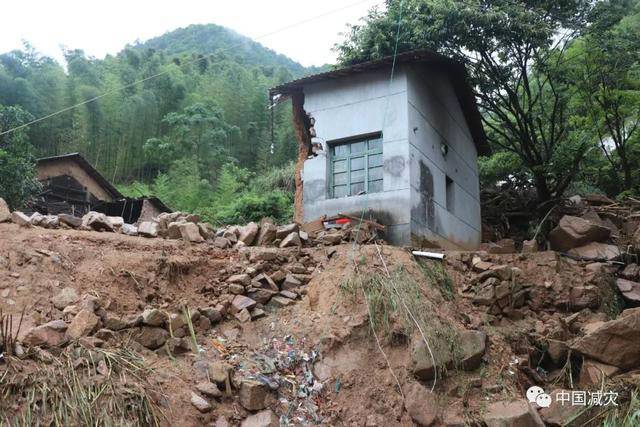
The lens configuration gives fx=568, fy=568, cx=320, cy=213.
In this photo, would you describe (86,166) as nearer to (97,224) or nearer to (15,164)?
(15,164)

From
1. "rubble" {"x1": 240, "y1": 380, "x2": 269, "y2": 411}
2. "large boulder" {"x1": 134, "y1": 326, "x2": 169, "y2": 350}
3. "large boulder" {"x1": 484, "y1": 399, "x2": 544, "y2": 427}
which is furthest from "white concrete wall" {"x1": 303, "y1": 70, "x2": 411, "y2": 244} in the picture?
"large boulder" {"x1": 134, "y1": 326, "x2": 169, "y2": 350}

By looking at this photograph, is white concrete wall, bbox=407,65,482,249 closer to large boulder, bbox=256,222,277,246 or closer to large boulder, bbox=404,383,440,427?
large boulder, bbox=256,222,277,246

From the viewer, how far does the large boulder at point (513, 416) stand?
621 centimetres

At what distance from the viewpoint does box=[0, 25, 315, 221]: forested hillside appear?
24953mm

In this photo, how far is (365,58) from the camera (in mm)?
13297

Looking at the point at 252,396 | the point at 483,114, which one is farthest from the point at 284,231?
the point at 483,114

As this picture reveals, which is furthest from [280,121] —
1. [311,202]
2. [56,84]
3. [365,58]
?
[311,202]

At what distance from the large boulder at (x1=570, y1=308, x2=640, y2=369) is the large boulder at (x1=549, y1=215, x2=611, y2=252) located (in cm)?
262

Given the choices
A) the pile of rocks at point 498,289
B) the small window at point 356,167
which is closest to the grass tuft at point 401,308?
the pile of rocks at point 498,289

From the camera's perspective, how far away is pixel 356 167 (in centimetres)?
1091

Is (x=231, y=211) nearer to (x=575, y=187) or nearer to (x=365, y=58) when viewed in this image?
(x=365, y=58)

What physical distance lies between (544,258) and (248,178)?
1651 cm

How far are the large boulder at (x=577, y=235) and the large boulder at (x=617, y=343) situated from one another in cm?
262

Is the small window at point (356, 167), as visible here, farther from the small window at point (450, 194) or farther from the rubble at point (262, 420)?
the rubble at point (262, 420)
